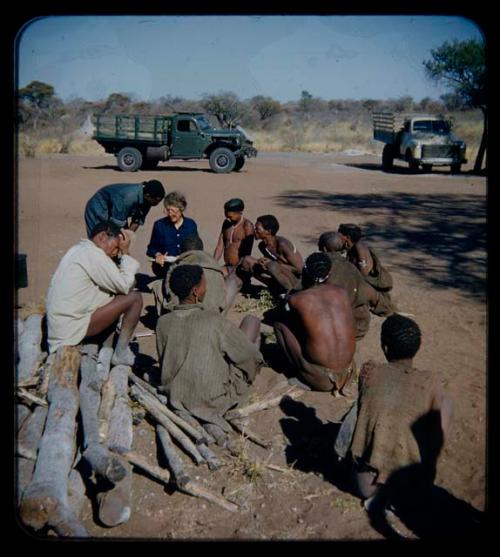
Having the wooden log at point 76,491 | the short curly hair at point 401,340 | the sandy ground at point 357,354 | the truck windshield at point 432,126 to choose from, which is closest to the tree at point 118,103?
the truck windshield at point 432,126

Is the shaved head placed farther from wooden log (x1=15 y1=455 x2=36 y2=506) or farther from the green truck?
the green truck

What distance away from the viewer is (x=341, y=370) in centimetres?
521

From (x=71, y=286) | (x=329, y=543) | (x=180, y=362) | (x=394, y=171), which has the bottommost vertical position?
(x=329, y=543)

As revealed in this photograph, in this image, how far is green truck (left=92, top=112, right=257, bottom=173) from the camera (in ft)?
74.6

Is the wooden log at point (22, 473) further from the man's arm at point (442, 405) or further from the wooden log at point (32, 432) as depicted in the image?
the man's arm at point (442, 405)

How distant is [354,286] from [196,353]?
2.26m

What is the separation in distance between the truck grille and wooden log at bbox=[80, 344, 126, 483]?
20617 millimetres

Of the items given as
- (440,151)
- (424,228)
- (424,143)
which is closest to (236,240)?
(424,228)

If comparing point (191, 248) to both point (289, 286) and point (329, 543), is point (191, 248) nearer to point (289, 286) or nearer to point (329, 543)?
point (289, 286)

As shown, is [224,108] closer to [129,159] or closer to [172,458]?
[129,159]

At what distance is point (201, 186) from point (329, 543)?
1627cm

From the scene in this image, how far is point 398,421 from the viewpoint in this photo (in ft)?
11.8

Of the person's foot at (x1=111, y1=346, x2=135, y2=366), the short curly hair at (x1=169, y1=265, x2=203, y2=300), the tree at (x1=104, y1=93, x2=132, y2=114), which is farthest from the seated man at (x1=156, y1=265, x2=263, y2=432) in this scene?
the tree at (x1=104, y1=93, x2=132, y2=114)

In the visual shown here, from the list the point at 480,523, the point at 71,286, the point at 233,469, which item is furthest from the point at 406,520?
the point at 71,286
